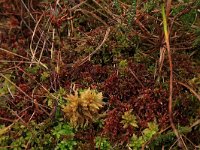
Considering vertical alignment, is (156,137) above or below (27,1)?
below

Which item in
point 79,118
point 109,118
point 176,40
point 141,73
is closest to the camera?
point 79,118

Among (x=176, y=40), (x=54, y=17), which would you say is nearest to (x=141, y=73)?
(x=176, y=40)

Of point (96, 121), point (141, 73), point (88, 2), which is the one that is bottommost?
point (96, 121)

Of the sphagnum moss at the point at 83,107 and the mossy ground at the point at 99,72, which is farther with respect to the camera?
A: the mossy ground at the point at 99,72

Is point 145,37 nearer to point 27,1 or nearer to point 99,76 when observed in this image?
point 99,76

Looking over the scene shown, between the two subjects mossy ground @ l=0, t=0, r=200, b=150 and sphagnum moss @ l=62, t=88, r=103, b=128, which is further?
mossy ground @ l=0, t=0, r=200, b=150

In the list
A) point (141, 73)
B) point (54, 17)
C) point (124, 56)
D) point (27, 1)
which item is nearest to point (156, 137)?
point (141, 73)

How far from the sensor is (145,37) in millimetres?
2326

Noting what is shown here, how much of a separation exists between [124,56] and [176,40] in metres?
0.32

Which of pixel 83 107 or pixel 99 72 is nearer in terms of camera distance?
pixel 83 107

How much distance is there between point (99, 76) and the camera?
2.23m

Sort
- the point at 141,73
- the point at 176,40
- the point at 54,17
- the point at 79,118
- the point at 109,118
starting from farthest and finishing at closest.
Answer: the point at 54,17
the point at 176,40
the point at 141,73
the point at 109,118
the point at 79,118

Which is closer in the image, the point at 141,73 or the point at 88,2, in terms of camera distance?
the point at 141,73

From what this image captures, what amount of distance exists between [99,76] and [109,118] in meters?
0.31
